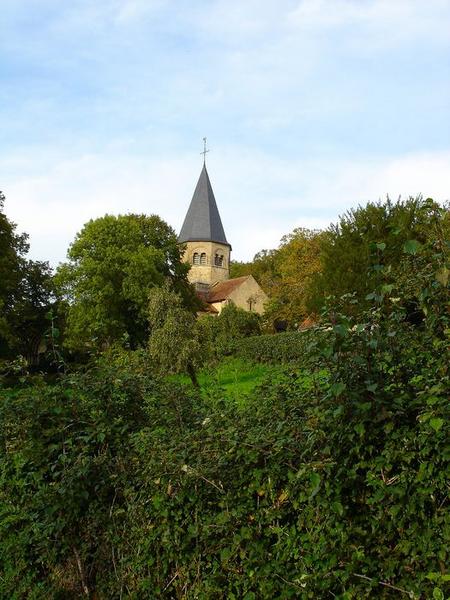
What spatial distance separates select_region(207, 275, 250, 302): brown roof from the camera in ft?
203

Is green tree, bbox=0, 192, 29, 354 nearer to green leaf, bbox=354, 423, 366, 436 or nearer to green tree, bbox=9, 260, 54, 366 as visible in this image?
green tree, bbox=9, 260, 54, 366

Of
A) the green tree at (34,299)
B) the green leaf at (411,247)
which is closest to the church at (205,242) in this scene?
the green tree at (34,299)

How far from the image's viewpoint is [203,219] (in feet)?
226

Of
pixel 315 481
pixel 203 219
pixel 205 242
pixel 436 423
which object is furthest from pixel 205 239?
pixel 436 423

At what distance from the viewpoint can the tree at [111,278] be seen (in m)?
36.3

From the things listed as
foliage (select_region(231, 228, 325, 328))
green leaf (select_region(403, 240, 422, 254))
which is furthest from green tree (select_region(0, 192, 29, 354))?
green leaf (select_region(403, 240, 422, 254))

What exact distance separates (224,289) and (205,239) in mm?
7557

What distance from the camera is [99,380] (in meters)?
4.77

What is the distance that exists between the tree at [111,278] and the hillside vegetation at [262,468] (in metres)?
30.2

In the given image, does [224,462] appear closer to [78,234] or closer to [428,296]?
[428,296]

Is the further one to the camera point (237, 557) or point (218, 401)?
point (218, 401)

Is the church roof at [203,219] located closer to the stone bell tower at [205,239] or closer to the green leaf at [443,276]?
the stone bell tower at [205,239]

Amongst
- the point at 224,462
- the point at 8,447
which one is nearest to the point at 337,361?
the point at 224,462

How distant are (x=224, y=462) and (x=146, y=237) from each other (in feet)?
130
